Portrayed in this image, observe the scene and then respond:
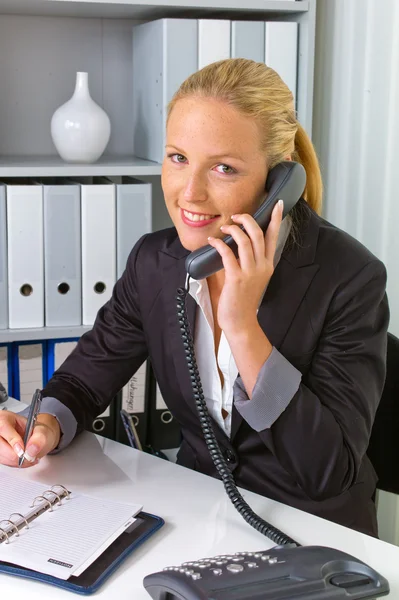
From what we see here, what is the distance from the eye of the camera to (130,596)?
961mm

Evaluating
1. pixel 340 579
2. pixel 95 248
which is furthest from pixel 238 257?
pixel 95 248

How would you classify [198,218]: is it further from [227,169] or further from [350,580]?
[350,580]

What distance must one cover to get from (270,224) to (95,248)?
32.7 inches

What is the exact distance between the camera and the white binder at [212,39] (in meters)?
1.99

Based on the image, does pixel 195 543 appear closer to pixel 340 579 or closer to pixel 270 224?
pixel 340 579

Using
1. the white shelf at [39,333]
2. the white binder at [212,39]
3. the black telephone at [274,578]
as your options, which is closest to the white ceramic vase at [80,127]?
the white binder at [212,39]

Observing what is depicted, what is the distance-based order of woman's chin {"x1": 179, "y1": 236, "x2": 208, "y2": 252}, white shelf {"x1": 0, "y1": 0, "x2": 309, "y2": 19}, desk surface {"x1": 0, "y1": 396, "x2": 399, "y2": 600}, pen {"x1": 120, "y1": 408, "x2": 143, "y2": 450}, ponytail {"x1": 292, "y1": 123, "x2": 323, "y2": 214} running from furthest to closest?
white shelf {"x1": 0, "y1": 0, "x2": 309, "y2": 19}
pen {"x1": 120, "y1": 408, "x2": 143, "y2": 450}
ponytail {"x1": 292, "y1": 123, "x2": 323, "y2": 214}
woman's chin {"x1": 179, "y1": 236, "x2": 208, "y2": 252}
desk surface {"x1": 0, "y1": 396, "x2": 399, "y2": 600}

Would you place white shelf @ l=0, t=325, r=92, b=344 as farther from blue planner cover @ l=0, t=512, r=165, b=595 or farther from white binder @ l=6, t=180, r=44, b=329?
blue planner cover @ l=0, t=512, r=165, b=595

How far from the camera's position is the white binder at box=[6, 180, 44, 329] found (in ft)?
6.40

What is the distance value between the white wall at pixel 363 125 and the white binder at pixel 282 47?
0.15 metres

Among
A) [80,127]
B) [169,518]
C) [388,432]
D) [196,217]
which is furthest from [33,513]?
[80,127]

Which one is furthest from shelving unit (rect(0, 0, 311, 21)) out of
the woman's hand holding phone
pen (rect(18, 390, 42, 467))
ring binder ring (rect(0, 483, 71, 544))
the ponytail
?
ring binder ring (rect(0, 483, 71, 544))

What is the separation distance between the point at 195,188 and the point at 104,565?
22.3 inches

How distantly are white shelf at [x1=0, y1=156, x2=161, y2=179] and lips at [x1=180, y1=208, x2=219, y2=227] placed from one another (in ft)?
2.37
